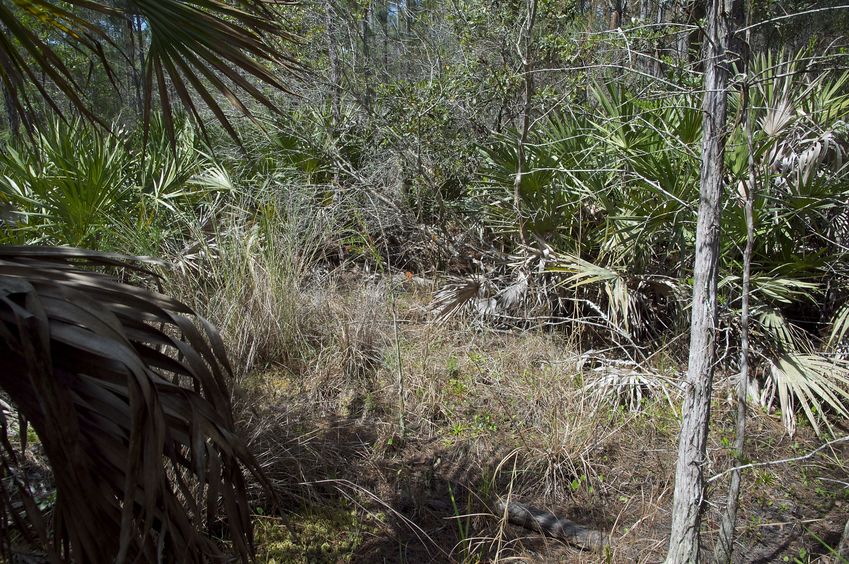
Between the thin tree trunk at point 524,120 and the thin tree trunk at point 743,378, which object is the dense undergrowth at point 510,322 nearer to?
the thin tree trunk at point 524,120

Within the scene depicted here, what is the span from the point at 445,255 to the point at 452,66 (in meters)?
1.87

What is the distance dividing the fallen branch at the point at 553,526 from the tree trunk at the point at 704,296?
587mm

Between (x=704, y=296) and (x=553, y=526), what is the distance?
1493mm

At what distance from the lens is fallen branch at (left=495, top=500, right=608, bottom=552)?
3225 millimetres

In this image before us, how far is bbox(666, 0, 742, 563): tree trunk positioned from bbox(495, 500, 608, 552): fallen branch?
59 centimetres

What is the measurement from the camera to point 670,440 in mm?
4023

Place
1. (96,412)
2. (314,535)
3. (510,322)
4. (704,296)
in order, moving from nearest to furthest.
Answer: (96,412), (704,296), (314,535), (510,322)

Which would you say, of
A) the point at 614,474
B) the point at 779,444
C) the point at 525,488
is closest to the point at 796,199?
the point at 779,444

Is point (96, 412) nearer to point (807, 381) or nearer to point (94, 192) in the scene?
point (807, 381)

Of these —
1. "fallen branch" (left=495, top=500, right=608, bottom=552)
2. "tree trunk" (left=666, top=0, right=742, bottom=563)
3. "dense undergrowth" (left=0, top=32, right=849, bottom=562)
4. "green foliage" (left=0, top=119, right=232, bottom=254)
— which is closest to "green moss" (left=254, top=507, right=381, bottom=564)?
"dense undergrowth" (left=0, top=32, right=849, bottom=562)

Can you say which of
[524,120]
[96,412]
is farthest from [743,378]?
[524,120]

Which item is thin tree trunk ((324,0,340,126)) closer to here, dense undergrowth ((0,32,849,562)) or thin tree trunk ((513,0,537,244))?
dense undergrowth ((0,32,849,562))

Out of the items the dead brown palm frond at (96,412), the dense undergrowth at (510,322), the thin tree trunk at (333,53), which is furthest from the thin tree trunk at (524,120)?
the dead brown palm frond at (96,412)

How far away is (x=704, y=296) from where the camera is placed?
100 inches
